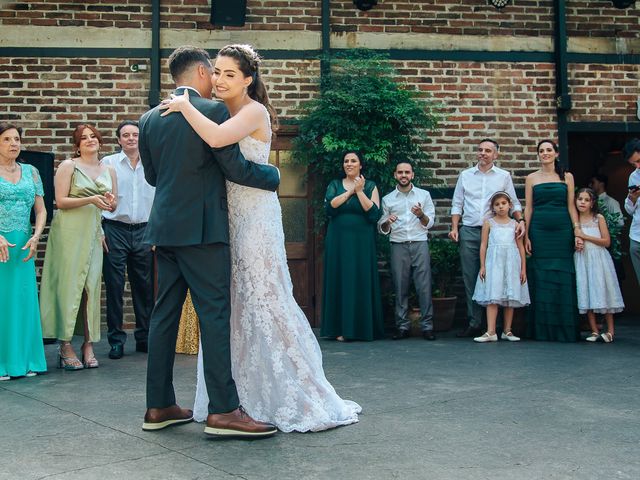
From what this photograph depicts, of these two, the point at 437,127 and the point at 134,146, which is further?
the point at 437,127

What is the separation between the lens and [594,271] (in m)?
6.87

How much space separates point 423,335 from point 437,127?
94.8 inches

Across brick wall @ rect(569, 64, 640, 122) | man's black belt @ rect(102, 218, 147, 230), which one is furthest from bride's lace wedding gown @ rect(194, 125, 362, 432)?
brick wall @ rect(569, 64, 640, 122)

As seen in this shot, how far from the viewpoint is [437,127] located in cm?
812

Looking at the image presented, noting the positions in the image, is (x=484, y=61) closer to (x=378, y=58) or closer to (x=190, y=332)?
(x=378, y=58)

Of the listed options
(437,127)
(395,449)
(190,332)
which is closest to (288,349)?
(395,449)

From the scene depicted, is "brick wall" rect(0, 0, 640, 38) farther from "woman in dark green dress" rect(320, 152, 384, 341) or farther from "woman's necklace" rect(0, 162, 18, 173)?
"woman's necklace" rect(0, 162, 18, 173)

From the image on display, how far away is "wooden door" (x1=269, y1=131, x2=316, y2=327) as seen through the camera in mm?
8039

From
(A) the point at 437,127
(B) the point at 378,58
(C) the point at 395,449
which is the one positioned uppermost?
(B) the point at 378,58

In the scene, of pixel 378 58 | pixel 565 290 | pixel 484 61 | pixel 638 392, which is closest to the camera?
pixel 638 392

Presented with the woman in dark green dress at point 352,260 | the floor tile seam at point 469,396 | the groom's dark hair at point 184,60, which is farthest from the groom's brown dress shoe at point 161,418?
the woman in dark green dress at point 352,260

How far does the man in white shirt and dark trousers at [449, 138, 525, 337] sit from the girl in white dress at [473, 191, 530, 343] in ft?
0.45

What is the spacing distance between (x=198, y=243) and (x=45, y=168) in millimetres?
3539

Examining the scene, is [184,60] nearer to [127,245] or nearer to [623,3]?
[127,245]
